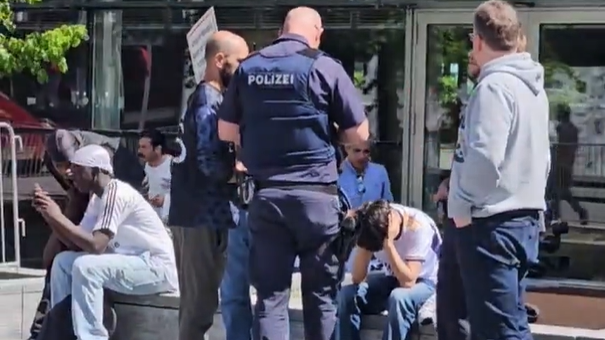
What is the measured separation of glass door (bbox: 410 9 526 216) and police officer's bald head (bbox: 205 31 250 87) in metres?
5.58

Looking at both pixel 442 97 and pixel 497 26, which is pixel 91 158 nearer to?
pixel 497 26

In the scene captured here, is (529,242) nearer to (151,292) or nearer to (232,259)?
(232,259)

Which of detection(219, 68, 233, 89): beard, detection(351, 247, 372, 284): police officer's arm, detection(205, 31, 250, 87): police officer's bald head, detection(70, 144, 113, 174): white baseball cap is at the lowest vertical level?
detection(351, 247, 372, 284): police officer's arm

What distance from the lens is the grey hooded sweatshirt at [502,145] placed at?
16.5 ft

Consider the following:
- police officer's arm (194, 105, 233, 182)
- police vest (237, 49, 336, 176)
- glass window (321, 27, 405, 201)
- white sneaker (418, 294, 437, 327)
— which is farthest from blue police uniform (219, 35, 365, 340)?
glass window (321, 27, 405, 201)

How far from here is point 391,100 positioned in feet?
39.7

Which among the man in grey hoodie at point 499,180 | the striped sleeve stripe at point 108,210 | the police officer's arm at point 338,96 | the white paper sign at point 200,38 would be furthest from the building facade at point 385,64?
the man in grey hoodie at point 499,180

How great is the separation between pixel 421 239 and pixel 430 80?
541cm

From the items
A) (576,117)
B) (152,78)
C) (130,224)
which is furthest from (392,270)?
(152,78)

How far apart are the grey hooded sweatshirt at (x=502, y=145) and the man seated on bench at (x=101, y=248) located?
8.06 ft

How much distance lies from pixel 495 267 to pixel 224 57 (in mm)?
1900

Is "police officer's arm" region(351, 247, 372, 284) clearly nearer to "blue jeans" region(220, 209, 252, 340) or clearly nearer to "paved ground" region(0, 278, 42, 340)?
"blue jeans" region(220, 209, 252, 340)

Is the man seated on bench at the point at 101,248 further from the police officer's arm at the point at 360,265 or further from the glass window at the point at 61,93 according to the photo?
the glass window at the point at 61,93

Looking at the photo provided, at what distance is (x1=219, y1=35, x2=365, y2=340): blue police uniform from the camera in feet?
18.3
